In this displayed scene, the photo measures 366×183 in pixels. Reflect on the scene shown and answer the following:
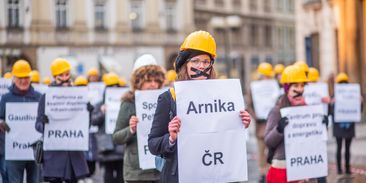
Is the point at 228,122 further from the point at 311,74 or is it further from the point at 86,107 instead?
the point at 311,74

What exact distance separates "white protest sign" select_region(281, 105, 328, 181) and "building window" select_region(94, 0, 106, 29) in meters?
41.4

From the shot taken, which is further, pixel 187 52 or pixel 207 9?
pixel 207 9

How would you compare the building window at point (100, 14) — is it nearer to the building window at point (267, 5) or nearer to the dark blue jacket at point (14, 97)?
the building window at point (267, 5)

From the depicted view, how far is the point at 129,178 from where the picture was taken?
8164 mm

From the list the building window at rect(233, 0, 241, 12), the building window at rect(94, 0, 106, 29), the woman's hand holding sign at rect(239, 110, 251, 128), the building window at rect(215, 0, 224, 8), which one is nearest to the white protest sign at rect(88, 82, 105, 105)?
the woman's hand holding sign at rect(239, 110, 251, 128)

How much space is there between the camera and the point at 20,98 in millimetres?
10180

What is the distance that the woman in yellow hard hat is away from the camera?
8062mm

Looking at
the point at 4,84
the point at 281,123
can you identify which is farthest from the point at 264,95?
the point at 281,123

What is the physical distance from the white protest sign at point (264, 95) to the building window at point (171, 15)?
123 feet

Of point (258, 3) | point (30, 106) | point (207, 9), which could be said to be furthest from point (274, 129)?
point (258, 3)

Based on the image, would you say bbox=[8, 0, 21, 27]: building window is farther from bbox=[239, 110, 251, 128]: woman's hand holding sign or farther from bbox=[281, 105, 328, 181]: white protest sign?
bbox=[239, 110, 251, 128]: woman's hand holding sign

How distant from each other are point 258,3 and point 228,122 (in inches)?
2491

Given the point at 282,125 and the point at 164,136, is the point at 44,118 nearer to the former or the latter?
→ the point at 282,125

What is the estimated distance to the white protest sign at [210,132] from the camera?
218 inches
